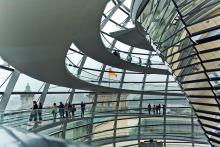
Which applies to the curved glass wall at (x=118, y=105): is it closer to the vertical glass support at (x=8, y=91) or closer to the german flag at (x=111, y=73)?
the german flag at (x=111, y=73)

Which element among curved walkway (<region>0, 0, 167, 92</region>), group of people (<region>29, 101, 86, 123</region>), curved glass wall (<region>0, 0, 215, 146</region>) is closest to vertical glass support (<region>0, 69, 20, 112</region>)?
curved glass wall (<region>0, 0, 215, 146</region>)

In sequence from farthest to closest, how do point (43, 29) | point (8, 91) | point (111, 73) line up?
point (111, 73) → point (8, 91) → point (43, 29)

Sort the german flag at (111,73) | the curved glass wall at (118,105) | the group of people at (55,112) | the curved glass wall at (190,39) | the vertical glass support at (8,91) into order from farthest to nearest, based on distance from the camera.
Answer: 1. the german flag at (111,73)
2. the curved glass wall at (118,105)
3. the vertical glass support at (8,91)
4. the group of people at (55,112)
5. the curved glass wall at (190,39)

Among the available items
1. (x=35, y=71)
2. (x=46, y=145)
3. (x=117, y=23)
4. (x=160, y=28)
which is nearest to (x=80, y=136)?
(x=117, y=23)

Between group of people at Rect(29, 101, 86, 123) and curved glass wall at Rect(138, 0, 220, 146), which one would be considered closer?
curved glass wall at Rect(138, 0, 220, 146)

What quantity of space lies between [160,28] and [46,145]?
29.0 ft

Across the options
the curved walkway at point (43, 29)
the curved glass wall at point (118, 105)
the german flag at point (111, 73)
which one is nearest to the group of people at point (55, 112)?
the curved glass wall at point (118, 105)

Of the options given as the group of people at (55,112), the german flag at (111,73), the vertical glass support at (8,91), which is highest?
the german flag at (111,73)

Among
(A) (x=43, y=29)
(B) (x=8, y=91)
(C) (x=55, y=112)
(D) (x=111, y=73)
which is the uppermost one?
(D) (x=111, y=73)

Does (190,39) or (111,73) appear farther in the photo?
(111,73)

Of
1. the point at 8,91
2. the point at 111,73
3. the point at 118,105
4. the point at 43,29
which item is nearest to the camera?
the point at 43,29

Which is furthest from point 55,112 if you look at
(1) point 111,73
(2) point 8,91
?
(1) point 111,73

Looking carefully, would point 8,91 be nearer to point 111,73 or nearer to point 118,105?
point 111,73

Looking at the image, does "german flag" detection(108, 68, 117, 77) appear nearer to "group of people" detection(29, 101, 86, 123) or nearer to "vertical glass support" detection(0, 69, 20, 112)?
"group of people" detection(29, 101, 86, 123)
